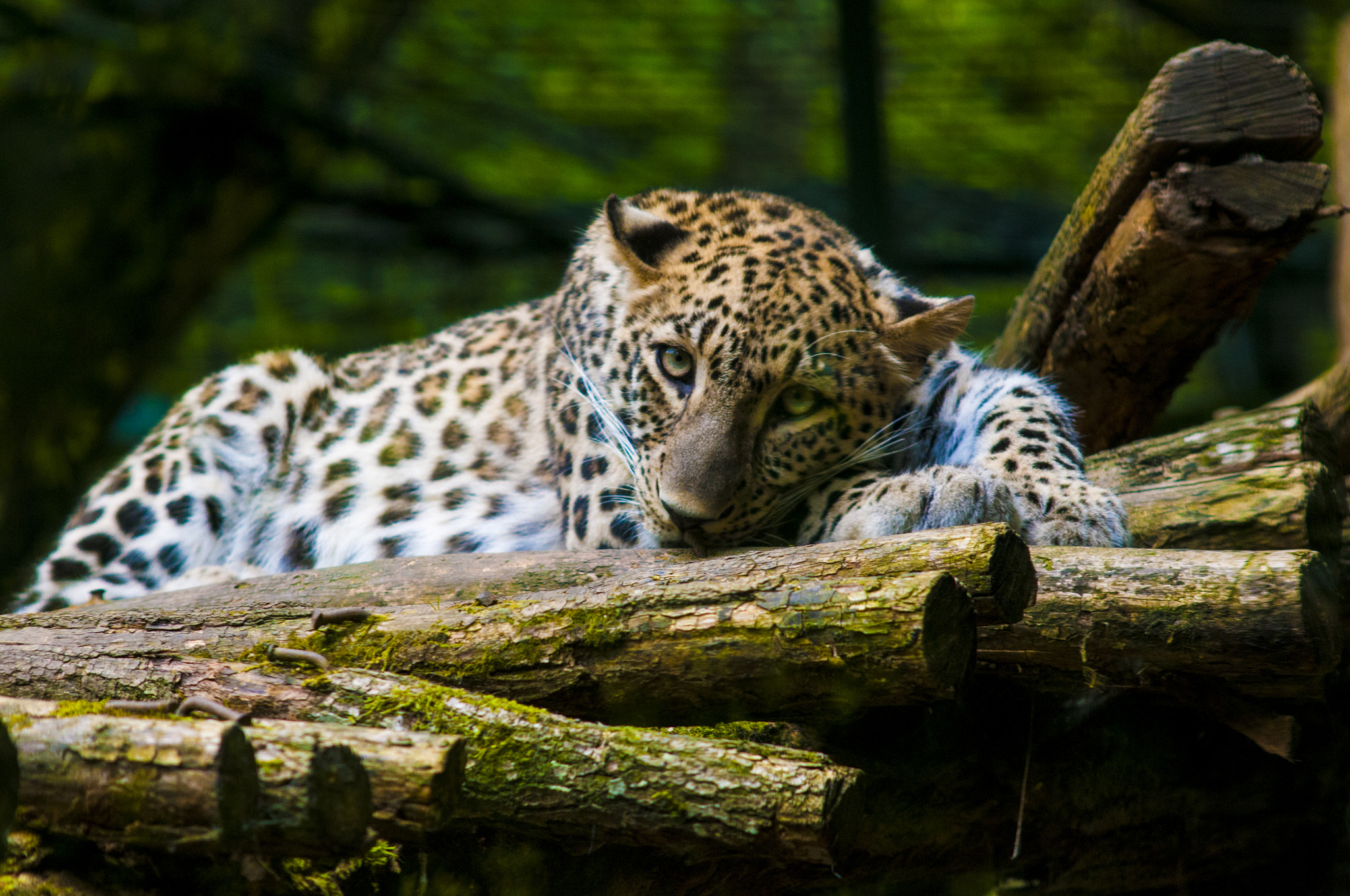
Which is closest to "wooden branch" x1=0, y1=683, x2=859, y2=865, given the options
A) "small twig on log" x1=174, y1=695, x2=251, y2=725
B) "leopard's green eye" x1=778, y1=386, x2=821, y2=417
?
"small twig on log" x1=174, y1=695, x2=251, y2=725

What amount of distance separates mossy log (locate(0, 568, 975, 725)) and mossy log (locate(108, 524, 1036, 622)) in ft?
0.28

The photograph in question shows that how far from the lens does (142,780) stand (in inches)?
79.0

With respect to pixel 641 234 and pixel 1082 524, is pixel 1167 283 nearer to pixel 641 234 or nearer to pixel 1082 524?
pixel 1082 524

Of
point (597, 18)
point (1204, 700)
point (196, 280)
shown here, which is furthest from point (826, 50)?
point (1204, 700)

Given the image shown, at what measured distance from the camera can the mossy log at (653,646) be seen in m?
2.58

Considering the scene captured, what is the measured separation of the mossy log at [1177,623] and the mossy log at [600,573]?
0.28 metres

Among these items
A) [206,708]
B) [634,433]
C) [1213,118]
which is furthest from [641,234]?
[206,708]

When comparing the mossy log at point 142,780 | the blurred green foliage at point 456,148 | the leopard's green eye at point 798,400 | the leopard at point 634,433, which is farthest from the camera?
the blurred green foliage at point 456,148

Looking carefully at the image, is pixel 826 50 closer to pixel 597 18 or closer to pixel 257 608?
pixel 597 18

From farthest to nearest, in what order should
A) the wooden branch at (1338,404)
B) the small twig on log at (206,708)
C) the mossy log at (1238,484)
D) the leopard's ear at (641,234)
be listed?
1. the wooden branch at (1338,404)
2. the leopard's ear at (641,234)
3. the mossy log at (1238,484)
4. the small twig on log at (206,708)

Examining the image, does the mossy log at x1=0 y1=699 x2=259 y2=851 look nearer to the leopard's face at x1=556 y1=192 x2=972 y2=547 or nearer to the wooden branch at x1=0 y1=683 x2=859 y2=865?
the wooden branch at x1=0 y1=683 x2=859 y2=865

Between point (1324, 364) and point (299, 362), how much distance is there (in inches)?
429

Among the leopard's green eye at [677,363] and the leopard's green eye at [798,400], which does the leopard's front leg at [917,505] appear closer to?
the leopard's green eye at [798,400]

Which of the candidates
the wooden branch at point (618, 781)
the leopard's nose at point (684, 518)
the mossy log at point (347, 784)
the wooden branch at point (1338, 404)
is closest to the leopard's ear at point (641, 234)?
the leopard's nose at point (684, 518)
